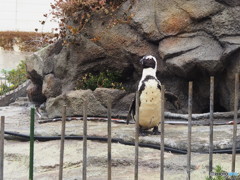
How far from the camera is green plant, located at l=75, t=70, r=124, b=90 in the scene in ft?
23.8

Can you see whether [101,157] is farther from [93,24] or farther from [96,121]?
[93,24]

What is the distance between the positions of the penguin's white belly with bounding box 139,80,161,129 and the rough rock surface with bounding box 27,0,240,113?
5.39 feet

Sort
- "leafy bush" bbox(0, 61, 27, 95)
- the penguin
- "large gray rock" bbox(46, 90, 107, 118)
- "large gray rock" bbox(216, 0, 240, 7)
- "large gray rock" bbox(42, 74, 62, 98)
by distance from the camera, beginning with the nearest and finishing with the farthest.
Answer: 1. the penguin
2. "large gray rock" bbox(216, 0, 240, 7)
3. "large gray rock" bbox(46, 90, 107, 118)
4. "large gray rock" bbox(42, 74, 62, 98)
5. "leafy bush" bbox(0, 61, 27, 95)

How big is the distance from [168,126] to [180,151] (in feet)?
5.86

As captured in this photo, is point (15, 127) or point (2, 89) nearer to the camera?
point (15, 127)

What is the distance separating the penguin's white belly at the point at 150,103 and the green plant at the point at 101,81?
87.7 inches

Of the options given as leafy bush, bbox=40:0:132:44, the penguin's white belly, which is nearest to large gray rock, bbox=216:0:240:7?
leafy bush, bbox=40:0:132:44

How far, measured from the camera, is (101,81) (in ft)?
24.0

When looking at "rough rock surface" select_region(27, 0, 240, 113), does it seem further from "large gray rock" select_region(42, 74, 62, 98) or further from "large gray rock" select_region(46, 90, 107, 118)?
"large gray rock" select_region(46, 90, 107, 118)

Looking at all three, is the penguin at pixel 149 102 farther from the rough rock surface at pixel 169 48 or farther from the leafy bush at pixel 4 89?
the leafy bush at pixel 4 89

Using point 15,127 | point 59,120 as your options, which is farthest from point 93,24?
point 15,127

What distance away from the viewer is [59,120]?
23.0 feet

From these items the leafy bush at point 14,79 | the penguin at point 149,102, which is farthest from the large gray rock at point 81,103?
the leafy bush at point 14,79

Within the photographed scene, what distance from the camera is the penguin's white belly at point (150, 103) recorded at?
5.00 meters
